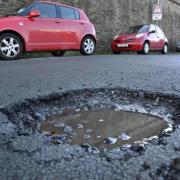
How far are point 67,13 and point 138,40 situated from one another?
492cm

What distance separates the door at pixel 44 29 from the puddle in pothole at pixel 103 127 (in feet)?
21.0

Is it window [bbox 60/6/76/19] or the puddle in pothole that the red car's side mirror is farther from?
the puddle in pothole

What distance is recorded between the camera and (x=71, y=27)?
1032 cm

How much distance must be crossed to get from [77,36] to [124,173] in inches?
363

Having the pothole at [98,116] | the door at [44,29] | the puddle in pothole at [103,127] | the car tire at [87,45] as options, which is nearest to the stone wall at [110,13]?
the door at [44,29]

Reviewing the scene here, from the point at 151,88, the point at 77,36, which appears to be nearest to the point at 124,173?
the point at 151,88

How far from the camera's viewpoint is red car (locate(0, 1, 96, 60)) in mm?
8391

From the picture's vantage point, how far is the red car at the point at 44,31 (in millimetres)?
8391

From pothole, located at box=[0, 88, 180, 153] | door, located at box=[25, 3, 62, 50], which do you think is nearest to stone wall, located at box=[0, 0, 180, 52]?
door, located at box=[25, 3, 62, 50]

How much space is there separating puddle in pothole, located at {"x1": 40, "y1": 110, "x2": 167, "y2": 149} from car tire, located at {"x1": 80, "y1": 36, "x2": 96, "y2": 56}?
8.16 m

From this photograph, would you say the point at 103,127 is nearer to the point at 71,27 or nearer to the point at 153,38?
the point at 71,27

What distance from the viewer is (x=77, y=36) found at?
1052 centimetres

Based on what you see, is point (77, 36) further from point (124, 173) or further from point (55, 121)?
point (124, 173)

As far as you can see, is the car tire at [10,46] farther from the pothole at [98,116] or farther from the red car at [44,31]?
the pothole at [98,116]
